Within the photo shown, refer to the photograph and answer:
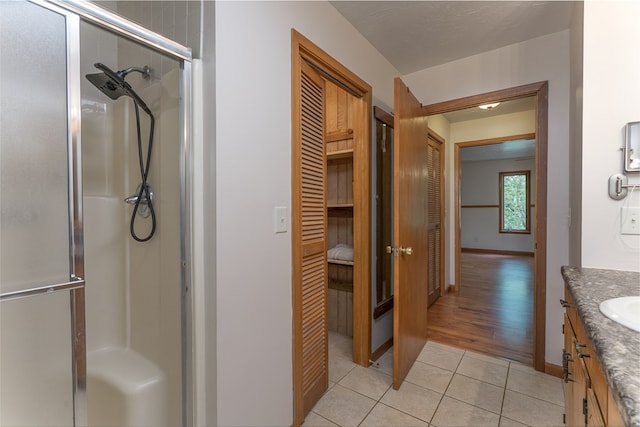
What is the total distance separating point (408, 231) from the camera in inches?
79.8

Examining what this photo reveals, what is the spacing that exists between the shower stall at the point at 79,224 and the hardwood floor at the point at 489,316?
2383 millimetres

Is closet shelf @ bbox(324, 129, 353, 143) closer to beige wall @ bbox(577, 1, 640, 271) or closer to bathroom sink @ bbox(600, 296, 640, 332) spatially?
beige wall @ bbox(577, 1, 640, 271)

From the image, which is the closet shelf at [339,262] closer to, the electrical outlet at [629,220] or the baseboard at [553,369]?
the baseboard at [553,369]

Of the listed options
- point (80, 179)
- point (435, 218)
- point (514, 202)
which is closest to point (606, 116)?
point (80, 179)

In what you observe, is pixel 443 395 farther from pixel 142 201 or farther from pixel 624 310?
pixel 142 201

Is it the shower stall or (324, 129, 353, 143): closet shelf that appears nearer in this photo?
the shower stall

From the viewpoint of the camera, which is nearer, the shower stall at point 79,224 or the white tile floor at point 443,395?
the shower stall at point 79,224

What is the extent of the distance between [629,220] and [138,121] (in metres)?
2.50

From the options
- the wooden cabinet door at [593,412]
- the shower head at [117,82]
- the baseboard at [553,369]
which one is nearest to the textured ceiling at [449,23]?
the shower head at [117,82]

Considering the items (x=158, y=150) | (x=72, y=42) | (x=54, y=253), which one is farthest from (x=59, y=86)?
(x=54, y=253)

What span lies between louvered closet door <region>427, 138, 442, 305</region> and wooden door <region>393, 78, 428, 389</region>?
1170 millimetres

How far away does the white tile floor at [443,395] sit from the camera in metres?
1.64

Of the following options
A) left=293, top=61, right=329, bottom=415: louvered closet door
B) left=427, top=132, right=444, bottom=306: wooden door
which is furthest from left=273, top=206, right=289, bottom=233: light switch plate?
left=427, top=132, right=444, bottom=306: wooden door

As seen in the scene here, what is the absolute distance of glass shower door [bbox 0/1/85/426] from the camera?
1057mm
